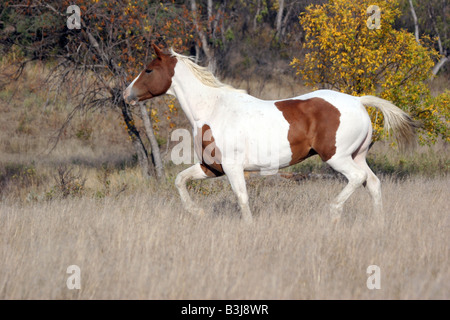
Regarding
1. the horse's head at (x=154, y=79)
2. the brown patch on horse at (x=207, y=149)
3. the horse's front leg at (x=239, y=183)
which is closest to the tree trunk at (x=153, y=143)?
the horse's head at (x=154, y=79)

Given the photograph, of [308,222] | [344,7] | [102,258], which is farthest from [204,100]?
[344,7]

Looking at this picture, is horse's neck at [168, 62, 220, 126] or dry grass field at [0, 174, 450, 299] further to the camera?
horse's neck at [168, 62, 220, 126]

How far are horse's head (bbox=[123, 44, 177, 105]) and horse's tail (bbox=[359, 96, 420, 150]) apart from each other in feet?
7.77

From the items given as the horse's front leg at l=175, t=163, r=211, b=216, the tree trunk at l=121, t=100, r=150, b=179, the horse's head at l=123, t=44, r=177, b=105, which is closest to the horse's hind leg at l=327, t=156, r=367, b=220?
the horse's front leg at l=175, t=163, r=211, b=216

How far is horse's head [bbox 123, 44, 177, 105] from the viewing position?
642 centimetres

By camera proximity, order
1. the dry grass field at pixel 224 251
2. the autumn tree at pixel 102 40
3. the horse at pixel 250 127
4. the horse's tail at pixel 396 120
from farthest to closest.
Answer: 1. the autumn tree at pixel 102 40
2. the horse's tail at pixel 396 120
3. the horse at pixel 250 127
4. the dry grass field at pixel 224 251

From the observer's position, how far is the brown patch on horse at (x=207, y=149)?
20.2 ft

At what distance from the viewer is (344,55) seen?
9.38 m

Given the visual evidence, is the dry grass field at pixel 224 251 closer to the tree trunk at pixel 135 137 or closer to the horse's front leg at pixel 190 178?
the horse's front leg at pixel 190 178

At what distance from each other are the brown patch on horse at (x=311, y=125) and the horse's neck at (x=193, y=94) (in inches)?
31.3

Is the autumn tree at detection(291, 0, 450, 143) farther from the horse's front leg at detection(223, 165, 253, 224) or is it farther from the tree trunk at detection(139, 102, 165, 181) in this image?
the horse's front leg at detection(223, 165, 253, 224)

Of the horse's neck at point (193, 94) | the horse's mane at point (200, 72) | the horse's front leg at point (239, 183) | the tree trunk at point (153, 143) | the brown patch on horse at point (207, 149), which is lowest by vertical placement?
the tree trunk at point (153, 143)

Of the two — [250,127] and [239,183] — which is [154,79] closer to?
[250,127]

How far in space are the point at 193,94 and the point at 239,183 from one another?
119 cm
